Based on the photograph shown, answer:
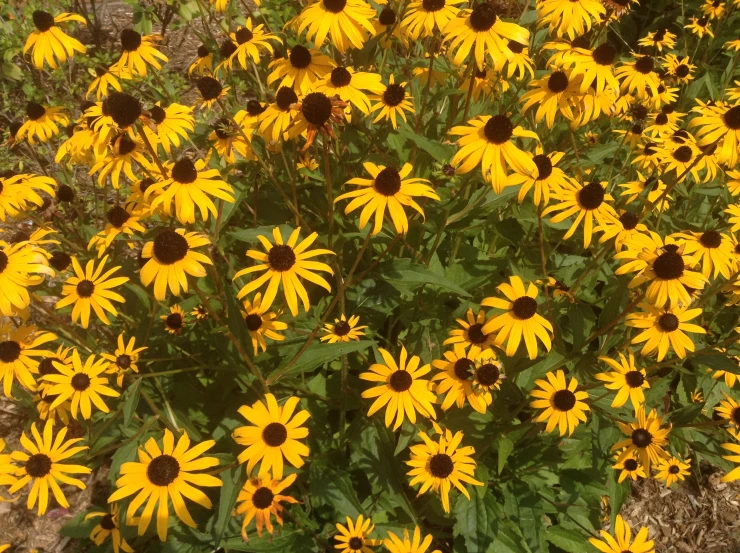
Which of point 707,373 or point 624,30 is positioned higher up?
point 624,30

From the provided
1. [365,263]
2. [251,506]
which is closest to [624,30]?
[365,263]

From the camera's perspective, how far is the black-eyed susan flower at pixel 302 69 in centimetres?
295

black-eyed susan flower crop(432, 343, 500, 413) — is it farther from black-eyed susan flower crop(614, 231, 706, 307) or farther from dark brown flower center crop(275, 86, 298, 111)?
dark brown flower center crop(275, 86, 298, 111)

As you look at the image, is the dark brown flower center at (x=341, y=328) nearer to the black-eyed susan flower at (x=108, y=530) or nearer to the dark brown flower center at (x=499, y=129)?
the dark brown flower center at (x=499, y=129)

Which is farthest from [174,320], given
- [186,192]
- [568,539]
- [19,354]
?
[568,539]

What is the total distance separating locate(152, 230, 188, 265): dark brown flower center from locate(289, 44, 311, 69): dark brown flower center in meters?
1.43

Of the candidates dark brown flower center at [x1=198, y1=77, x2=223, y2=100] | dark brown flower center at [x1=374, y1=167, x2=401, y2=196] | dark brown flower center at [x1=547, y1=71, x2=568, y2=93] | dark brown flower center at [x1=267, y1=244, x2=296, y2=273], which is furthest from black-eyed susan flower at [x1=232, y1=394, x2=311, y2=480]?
dark brown flower center at [x1=547, y1=71, x2=568, y2=93]

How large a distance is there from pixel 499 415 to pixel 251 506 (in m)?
1.56

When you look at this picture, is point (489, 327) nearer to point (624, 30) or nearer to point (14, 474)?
point (14, 474)

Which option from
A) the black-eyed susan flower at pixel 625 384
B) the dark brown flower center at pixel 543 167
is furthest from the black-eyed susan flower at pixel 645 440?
the dark brown flower center at pixel 543 167

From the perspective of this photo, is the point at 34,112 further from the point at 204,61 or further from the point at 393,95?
the point at 393,95

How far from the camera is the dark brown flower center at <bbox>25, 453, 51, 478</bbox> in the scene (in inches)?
95.8

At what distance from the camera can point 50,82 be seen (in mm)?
6492

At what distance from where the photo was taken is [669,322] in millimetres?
2586
